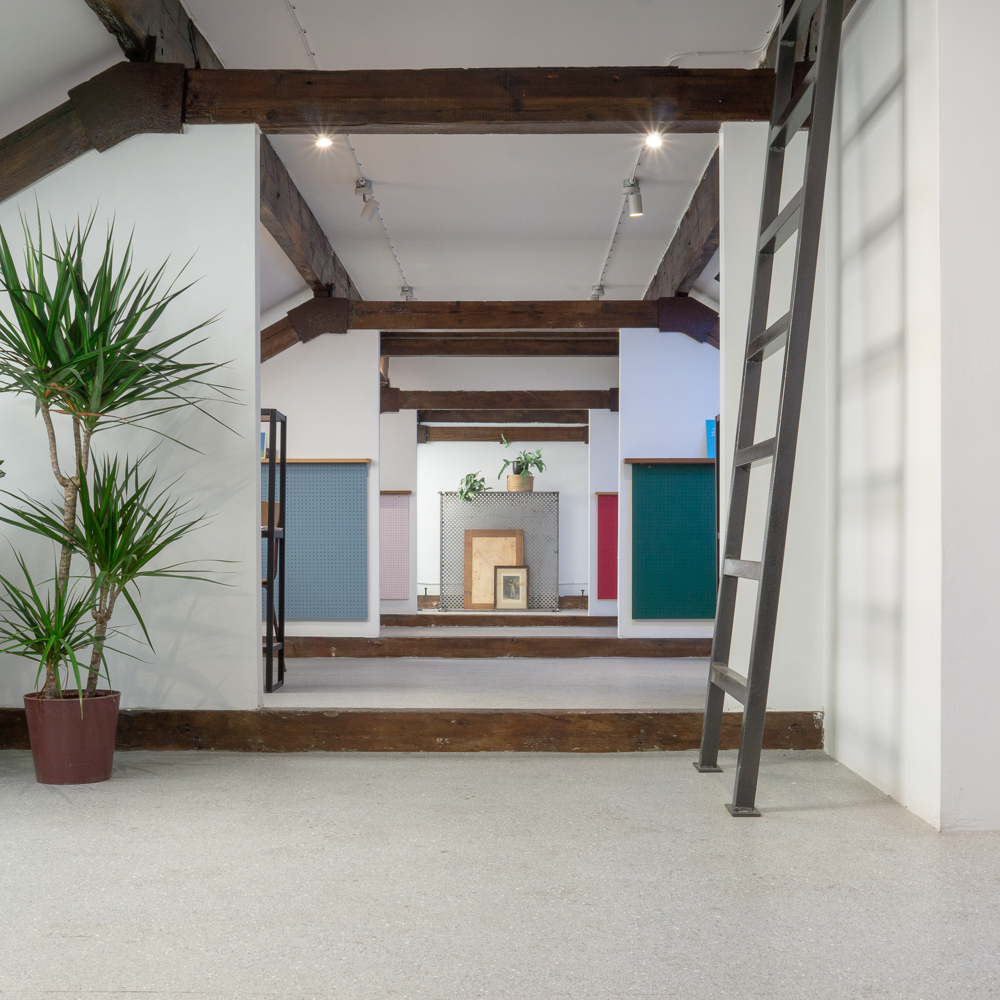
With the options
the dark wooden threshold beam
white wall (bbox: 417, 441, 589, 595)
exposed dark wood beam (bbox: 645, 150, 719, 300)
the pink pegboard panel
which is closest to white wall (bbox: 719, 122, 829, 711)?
exposed dark wood beam (bbox: 645, 150, 719, 300)

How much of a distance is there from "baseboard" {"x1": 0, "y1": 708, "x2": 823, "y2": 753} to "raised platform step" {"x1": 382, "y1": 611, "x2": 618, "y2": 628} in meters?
4.97

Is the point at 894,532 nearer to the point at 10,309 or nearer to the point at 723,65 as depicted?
the point at 723,65

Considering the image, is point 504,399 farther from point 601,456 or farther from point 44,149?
point 44,149

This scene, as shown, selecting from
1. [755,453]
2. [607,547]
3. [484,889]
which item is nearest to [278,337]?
[607,547]

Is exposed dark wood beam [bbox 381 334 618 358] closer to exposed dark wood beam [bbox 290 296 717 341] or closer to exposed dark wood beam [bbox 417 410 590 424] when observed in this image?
exposed dark wood beam [bbox 290 296 717 341]

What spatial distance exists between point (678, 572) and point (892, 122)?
148 inches

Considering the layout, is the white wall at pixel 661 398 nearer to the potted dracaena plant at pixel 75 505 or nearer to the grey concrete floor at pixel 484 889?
the grey concrete floor at pixel 484 889

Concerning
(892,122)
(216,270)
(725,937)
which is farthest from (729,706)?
(216,270)

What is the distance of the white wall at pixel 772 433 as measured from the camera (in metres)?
3.16

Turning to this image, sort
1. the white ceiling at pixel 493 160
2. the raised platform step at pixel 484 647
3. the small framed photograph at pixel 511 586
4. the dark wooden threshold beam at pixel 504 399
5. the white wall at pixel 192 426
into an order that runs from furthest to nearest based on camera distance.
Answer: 1. the small framed photograph at pixel 511 586
2. the dark wooden threshold beam at pixel 504 399
3. the raised platform step at pixel 484 647
4. the white ceiling at pixel 493 160
5. the white wall at pixel 192 426

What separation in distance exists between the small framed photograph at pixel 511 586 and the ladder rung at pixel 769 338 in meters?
8.35

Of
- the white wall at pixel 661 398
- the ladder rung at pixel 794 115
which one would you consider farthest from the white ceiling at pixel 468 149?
the ladder rung at pixel 794 115

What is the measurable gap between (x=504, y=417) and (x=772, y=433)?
6.99m

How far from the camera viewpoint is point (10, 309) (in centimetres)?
331
